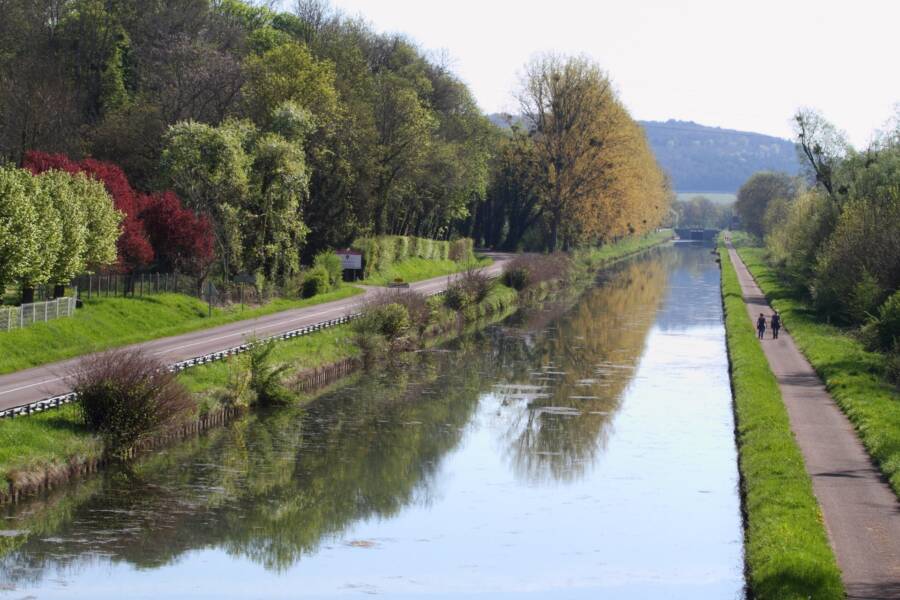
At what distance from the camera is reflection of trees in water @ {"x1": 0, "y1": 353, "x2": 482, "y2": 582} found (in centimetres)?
2717

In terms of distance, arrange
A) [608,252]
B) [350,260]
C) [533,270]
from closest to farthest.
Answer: [350,260] < [533,270] < [608,252]

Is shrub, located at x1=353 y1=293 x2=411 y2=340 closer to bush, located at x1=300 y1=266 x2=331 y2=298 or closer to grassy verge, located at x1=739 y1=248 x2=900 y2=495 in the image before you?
bush, located at x1=300 y1=266 x2=331 y2=298

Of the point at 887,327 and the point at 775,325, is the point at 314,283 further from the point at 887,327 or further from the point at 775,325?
the point at 887,327

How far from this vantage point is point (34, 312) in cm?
4797

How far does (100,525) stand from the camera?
28375mm

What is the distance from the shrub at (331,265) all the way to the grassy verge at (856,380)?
1091 inches

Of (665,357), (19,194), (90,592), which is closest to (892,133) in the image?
(665,357)

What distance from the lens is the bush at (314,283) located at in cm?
7444

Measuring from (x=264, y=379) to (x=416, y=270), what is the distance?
5572 cm

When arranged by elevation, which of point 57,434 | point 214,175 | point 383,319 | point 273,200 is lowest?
point 57,434

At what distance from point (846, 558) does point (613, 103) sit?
99566 mm

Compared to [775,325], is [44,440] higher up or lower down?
lower down

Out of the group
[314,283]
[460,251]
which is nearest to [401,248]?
[460,251]

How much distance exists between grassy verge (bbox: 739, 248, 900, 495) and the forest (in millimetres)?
29469
